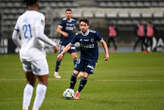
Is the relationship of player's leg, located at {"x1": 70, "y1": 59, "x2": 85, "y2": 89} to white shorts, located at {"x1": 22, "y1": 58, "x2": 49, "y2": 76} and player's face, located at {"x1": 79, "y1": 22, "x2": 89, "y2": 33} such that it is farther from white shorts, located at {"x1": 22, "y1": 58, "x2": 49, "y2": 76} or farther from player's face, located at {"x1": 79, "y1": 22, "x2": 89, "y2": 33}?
white shorts, located at {"x1": 22, "y1": 58, "x2": 49, "y2": 76}

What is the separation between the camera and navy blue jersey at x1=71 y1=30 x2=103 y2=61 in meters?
11.2

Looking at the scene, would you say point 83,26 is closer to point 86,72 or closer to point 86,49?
point 86,49

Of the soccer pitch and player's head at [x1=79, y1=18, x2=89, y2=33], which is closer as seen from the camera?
the soccer pitch

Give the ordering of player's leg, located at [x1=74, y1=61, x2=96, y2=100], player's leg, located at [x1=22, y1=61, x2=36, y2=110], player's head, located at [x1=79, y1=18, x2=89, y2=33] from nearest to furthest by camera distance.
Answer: player's leg, located at [x1=22, y1=61, x2=36, y2=110]
player's head, located at [x1=79, y1=18, x2=89, y2=33]
player's leg, located at [x1=74, y1=61, x2=96, y2=100]

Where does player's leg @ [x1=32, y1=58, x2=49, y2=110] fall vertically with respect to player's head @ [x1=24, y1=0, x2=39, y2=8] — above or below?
below

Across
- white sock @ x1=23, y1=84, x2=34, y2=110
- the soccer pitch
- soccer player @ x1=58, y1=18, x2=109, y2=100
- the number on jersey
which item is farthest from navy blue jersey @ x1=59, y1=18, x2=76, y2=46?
the number on jersey

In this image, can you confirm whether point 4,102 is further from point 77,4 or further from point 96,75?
point 77,4

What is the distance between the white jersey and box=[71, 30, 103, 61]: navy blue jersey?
335cm

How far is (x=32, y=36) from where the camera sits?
7.80 metres

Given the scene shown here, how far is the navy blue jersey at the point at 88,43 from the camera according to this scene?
11211 mm

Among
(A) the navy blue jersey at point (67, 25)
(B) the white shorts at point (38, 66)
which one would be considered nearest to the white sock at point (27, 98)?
(B) the white shorts at point (38, 66)

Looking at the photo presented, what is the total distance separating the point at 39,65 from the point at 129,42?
34455 mm

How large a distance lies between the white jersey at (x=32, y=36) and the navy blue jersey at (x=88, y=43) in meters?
3.35

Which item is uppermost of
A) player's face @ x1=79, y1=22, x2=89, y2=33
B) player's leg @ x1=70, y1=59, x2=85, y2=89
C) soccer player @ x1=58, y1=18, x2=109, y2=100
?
player's face @ x1=79, y1=22, x2=89, y2=33
